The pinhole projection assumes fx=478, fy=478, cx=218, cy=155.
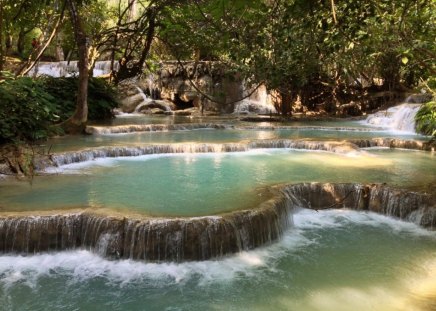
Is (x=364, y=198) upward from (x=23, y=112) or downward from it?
downward

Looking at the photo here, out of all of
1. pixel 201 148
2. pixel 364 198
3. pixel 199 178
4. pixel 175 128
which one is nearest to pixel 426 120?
pixel 201 148

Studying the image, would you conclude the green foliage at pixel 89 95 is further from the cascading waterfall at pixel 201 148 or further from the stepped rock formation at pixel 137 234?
the stepped rock formation at pixel 137 234

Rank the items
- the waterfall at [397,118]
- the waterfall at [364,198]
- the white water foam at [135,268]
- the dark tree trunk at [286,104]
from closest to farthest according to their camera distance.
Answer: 1. the white water foam at [135,268]
2. the waterfall at [364,198]
3. the waterfall at [397,118]
4. the dark tree trunk at [286,104]

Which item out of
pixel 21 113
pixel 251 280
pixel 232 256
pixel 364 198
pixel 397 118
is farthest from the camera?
pixel 397 118

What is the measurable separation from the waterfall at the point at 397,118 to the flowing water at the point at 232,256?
6.23m

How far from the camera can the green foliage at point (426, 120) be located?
13352mm

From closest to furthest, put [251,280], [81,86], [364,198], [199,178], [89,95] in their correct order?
[251,280], [364,198], [199,178], [81,86], [89,95]

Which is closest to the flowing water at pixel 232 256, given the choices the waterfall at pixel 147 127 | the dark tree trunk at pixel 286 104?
the waterfall at pixel 147 127

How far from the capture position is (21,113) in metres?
9.79

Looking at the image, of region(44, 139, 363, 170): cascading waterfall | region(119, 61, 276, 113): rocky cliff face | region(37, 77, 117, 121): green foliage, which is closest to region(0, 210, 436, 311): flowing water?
region(44, 139, 363, 170): cascading waterfall

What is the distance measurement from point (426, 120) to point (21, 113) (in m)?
11.0

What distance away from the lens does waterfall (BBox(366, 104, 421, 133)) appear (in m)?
16.5

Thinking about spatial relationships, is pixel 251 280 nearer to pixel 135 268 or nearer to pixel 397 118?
pixel 135 268

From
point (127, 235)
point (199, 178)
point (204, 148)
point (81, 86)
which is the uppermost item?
point (81, 86)
